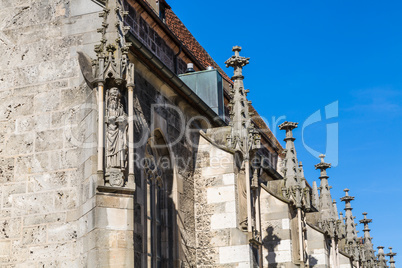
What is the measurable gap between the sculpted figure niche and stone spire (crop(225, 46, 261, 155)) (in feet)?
15.6

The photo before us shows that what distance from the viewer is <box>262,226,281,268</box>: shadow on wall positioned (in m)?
17.6

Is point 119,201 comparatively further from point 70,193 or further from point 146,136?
point 146,136

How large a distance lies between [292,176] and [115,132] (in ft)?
29.5

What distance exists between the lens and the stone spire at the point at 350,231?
2753cm

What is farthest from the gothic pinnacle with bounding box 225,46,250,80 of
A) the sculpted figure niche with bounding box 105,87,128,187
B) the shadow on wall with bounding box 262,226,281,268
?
the sculpted figure niche with bounding box 105,87,128,187

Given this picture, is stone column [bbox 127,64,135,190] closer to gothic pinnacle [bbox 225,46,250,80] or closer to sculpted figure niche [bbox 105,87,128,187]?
sculpted figure niche [bbox 105,87,128,187]

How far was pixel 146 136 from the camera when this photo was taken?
41.6 ft

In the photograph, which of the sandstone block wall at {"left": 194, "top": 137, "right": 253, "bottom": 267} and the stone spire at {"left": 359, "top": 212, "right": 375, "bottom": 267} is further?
the stone spire at {"left": 359, "top": 212, "right": 375, "bottom": 267}

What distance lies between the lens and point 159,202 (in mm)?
13922

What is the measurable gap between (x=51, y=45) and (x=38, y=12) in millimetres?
752

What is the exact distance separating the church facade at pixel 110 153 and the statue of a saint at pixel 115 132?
0.02 meters

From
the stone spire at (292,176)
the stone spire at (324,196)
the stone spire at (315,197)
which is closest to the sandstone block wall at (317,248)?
the stone spire at (324,196)

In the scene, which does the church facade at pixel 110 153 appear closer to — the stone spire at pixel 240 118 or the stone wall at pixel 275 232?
the stone spire at pixel 240 118

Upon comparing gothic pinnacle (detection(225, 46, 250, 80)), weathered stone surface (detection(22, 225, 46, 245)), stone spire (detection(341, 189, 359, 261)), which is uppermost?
gothic pinnacle (detection(225, 46, 250, 80))
